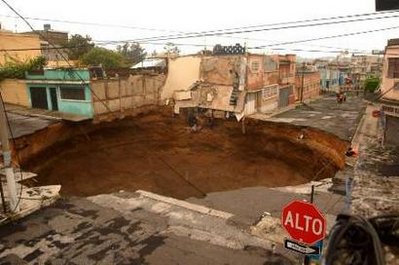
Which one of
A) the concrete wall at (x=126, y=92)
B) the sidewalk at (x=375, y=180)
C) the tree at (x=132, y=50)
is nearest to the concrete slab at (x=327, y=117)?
the sidewalk at (x=375, y=180)

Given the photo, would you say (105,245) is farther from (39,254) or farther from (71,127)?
(71,127)

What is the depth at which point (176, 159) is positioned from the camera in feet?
95.3

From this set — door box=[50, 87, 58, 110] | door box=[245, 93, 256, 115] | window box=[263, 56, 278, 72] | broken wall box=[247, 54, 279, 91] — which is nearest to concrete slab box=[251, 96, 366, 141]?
door box=[245, 93, 256, 115]

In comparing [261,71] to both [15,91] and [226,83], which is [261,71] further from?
[15,91]

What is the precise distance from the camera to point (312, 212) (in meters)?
5.34

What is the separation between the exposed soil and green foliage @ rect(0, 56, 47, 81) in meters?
9.10

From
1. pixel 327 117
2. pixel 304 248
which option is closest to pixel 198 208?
pixel 304 248

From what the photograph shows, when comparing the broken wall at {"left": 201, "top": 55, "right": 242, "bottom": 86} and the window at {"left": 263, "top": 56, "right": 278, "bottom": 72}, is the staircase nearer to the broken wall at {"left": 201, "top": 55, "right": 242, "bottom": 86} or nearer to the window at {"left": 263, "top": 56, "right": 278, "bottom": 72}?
the broken wall at {"left": 201, "top": 55, "right": 242, "bottom": 86}

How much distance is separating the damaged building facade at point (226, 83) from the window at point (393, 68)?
39.0 feet

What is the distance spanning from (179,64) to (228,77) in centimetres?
554

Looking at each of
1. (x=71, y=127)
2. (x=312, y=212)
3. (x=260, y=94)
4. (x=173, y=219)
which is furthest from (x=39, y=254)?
(x=260, y=94)

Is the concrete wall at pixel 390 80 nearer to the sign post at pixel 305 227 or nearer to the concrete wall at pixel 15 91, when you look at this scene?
the sign post at pixel 305 227

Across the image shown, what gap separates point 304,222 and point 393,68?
64.7ft

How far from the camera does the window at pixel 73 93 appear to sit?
25.9 meters
